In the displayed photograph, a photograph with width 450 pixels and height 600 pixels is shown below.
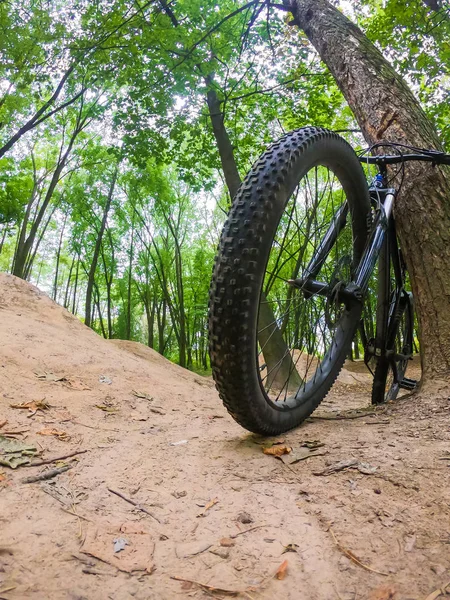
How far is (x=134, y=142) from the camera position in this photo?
717cm

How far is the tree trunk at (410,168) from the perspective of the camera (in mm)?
2387

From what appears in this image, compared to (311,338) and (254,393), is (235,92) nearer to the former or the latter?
(311,338)

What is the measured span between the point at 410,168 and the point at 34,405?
110 inches

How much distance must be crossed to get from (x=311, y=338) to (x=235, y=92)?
7.02 meters

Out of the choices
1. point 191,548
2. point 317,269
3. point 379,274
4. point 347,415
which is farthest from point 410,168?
point 191,548

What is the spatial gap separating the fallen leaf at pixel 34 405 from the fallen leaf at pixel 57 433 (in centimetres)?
22

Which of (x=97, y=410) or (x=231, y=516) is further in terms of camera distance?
(x=97, y=410)

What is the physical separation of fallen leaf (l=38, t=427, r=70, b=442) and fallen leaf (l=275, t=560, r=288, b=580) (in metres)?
1.27

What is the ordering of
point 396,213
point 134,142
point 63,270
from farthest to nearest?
1. point 63,270
2. point 134,142
3. point 396,213

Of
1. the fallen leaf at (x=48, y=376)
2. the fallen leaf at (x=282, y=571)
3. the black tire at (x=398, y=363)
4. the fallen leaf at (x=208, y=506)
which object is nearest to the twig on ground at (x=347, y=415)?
the black tire at (x=398, y=363)

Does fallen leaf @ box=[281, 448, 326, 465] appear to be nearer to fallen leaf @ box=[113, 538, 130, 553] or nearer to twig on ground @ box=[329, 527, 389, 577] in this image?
twig on ground @ box=[329, 527, 389, 577]

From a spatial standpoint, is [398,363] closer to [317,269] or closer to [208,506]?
[317,269]

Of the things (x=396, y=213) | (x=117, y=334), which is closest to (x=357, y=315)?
(x=396, y=213)

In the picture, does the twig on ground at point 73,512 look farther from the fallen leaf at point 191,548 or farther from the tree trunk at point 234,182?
the tree trunk at point 234,182
